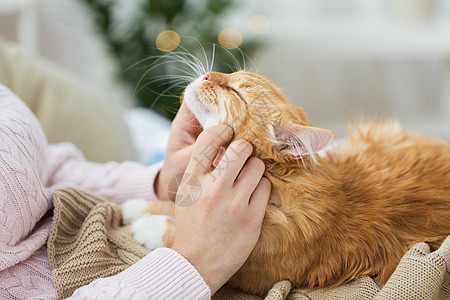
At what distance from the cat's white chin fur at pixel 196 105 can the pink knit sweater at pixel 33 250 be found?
1.15 feet

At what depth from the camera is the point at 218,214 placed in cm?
78

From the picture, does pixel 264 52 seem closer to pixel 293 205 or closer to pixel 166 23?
pixel 166 23

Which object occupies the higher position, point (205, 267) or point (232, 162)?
point (232, 162)

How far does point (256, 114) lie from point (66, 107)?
988 mm

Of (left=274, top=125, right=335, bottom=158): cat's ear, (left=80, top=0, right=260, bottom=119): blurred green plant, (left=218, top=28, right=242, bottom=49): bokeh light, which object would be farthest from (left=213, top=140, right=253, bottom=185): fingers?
(left=218, top=28, right=242, bottom=49): bokeh light

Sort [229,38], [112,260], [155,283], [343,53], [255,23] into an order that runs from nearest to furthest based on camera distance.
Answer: [155,283] → [112,260] → [229,38] → [255,23] → [343,53]

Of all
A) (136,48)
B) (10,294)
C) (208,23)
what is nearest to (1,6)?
(136,48)

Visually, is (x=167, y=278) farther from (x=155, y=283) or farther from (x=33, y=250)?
(x=33, y=250)

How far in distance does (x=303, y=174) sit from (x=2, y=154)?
64 centimetres

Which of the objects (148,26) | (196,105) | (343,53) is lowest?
(343,53)

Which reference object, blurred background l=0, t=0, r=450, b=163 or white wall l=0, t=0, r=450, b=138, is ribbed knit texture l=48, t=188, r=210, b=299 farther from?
white wall l=0, t=0, r=450, b=138

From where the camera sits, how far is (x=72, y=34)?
141 inches

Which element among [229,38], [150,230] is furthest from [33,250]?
[229,38]

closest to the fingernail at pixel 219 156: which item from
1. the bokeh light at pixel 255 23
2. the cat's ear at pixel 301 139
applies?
the cat's ear at pixel 301 139
